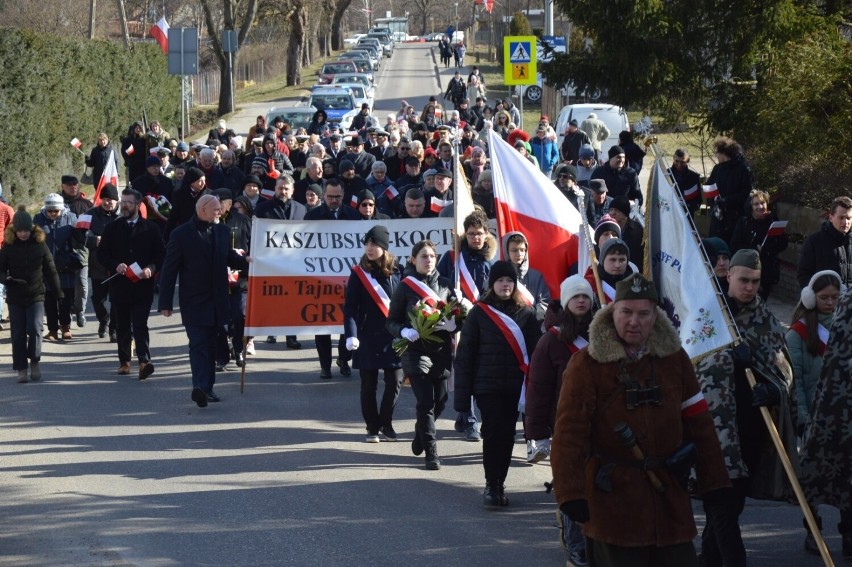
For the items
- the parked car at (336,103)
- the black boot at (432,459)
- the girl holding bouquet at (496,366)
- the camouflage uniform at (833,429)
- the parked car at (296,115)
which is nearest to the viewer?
the camouflage uniform at (833,429)

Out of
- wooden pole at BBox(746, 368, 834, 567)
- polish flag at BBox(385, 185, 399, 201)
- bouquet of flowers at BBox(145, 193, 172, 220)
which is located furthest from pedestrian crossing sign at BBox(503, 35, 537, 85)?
wooden pole at BBox(746, 368, 834, 567)

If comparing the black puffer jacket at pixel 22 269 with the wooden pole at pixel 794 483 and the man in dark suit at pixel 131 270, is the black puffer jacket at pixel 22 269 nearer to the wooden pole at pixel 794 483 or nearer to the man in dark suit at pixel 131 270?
the man in dark suit at pixel 131 270

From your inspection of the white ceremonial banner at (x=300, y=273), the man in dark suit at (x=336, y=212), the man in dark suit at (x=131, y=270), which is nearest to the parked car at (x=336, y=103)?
the man in dark suit at (x=336, y=212)

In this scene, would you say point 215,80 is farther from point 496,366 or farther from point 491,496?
point 491,496

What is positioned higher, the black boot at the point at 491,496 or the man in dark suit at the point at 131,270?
the man in dark suit at the point at 131,270

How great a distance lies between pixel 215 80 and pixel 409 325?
187 ft

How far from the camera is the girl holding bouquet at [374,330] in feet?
35.2

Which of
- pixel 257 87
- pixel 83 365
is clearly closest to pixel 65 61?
pixel 83 365

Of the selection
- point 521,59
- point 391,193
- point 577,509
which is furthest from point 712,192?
point 577,509

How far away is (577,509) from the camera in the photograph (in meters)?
5.29

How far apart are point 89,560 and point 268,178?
39.2ft

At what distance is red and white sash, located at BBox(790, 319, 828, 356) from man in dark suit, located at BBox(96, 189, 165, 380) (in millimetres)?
7397

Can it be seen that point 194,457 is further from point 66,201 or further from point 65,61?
point 65,61

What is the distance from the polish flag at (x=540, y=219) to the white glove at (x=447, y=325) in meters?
1.03
